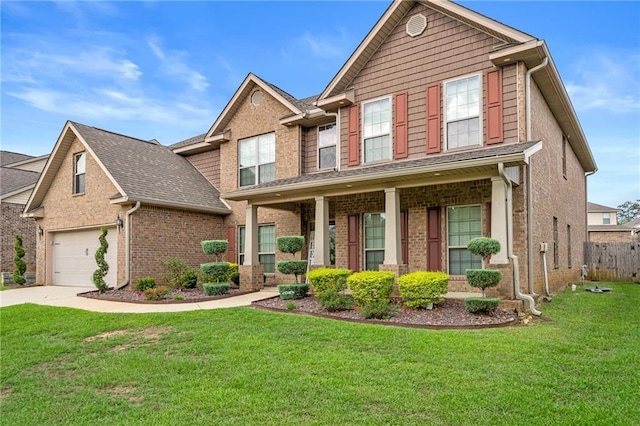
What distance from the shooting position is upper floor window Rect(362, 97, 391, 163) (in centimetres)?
1273

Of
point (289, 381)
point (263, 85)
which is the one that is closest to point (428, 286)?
point (289, 381)

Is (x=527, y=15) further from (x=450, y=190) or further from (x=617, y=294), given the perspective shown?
(x=617, y=294)

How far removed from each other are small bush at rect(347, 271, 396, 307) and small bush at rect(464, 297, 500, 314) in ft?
5.70

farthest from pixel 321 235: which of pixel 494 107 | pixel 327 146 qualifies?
pixel 494 107

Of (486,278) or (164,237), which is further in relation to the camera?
(164,237)

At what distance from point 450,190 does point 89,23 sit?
1195cm

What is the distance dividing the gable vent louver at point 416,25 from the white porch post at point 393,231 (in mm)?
4758

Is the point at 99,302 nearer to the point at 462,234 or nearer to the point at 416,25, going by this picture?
the point at 462,234

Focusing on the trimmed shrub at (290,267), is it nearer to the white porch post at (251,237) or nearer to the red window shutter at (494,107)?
the white porch post at (251,237)

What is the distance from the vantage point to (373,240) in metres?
13.1

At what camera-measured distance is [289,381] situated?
5.20m

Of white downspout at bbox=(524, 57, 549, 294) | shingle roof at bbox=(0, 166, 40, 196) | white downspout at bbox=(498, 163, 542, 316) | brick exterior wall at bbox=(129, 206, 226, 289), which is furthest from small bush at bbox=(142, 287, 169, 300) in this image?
shingle roof at bbox=(0, 166, 40, 196)

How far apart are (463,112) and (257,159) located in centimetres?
799

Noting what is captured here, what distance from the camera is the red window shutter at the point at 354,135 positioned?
520 inches
